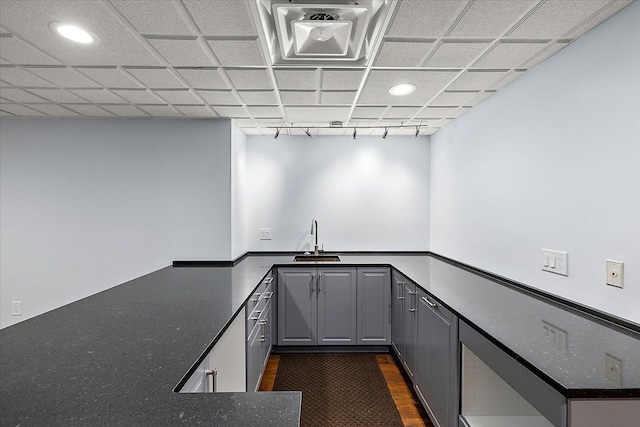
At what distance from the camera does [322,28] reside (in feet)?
5.15

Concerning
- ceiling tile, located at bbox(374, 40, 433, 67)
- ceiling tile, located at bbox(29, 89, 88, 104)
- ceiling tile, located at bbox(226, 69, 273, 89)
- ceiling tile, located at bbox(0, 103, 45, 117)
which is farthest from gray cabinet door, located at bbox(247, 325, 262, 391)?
ceiling tile, located at bbox(0, 103, 45, 117)

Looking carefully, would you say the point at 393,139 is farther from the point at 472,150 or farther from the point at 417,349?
the point at 417,349

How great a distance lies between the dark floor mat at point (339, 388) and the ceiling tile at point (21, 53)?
2696 mm

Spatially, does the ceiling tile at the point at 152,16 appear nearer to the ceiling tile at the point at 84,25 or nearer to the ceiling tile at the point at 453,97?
the ceiling tile at the point at 84,25

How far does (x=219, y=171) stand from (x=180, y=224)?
0.64 metres

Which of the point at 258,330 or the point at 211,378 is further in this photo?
the point at 258,330

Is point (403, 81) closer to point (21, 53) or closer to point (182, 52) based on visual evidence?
point (182, 52)

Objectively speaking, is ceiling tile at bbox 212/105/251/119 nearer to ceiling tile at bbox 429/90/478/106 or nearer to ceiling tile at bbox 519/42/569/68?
ceiling tile at bbox 429/90/478/106

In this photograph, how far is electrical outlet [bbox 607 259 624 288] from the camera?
146 centimetres

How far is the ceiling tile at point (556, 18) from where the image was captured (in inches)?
54.9

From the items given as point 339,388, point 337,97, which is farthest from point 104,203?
point 339,388

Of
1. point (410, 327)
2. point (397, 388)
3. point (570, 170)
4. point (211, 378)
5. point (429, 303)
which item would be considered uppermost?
point (570, 170)

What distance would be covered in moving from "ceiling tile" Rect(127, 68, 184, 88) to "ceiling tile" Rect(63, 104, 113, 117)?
89 centimetres

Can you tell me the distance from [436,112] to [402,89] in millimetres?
713
